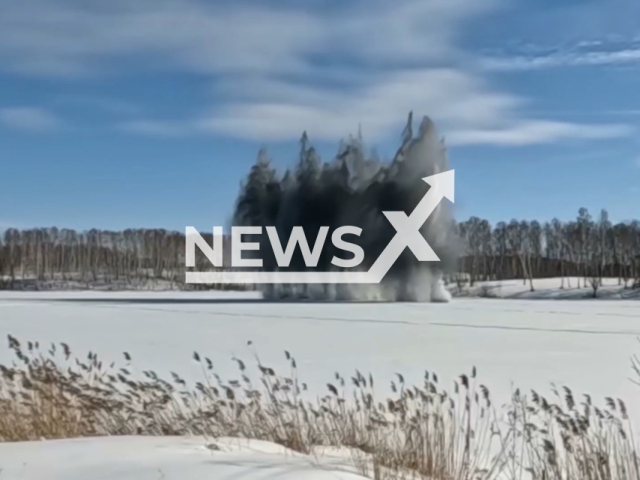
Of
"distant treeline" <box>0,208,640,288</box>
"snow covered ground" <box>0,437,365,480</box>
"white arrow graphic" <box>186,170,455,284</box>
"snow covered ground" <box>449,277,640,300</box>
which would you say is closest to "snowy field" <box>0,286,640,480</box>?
"snow covered ground" <box>0,437,365,480</box>

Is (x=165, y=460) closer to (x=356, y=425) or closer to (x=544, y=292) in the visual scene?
(x=356, y=425)

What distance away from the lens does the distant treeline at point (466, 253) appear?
68062 mm

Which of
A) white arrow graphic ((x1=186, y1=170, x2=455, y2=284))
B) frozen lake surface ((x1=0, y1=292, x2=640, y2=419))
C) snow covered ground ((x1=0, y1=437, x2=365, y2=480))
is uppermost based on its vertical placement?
white arrow graphic ((x1=186, y1=170, x2=455, y2=284))

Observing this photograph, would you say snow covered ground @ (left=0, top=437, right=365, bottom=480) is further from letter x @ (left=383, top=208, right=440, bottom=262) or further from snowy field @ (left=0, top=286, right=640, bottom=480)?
letter x @ (left=383, top=208, right=440, bottom=262)

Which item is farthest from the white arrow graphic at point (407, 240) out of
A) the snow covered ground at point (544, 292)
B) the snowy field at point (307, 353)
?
the snowy field at point (307, 353)

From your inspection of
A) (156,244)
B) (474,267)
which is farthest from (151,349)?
(156,244)

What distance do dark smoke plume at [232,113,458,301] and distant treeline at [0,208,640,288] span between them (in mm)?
17717

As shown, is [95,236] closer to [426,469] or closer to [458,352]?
[458,352]

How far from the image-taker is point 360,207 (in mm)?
41438

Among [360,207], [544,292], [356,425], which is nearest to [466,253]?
[544,292]

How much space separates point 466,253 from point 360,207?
951 inches

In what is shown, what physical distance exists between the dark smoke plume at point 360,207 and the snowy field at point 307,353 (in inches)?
523

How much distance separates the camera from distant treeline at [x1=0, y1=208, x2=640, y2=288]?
6806 cm

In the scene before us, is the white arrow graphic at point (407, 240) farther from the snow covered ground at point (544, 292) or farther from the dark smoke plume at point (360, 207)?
the snow covered ground at point (544, 292)
